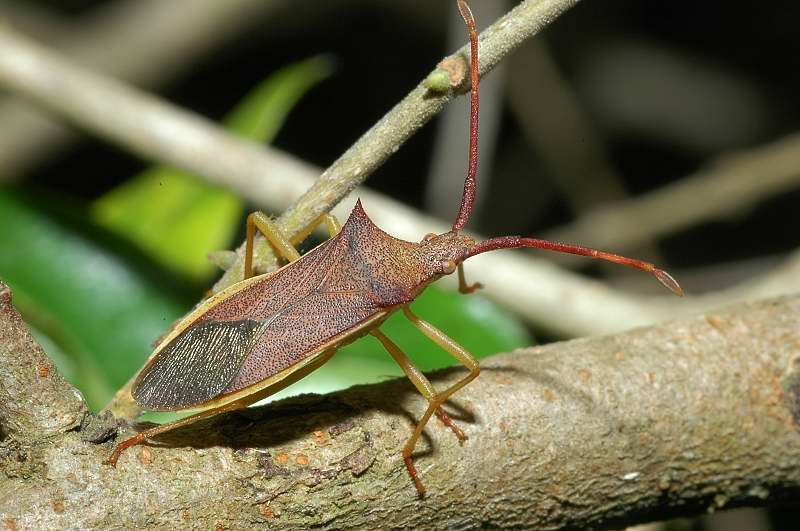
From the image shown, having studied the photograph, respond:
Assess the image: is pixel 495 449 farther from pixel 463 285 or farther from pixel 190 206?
pixel 190 206

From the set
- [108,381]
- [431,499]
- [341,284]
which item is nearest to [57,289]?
[108,381]

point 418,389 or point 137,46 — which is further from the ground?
point 137,46

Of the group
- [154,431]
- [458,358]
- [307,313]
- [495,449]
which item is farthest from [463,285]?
[154,431]

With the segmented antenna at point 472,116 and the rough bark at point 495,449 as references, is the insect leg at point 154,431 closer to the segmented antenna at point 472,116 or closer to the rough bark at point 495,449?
the rough bark at point 495,449

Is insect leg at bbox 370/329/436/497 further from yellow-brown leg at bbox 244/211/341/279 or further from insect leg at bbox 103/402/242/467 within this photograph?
insect leg at bbox 103/402/242/467

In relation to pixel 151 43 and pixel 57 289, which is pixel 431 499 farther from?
pixel 151 43

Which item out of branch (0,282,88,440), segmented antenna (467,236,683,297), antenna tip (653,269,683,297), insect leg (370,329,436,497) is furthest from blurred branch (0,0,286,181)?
branch (0,282,88,440)
